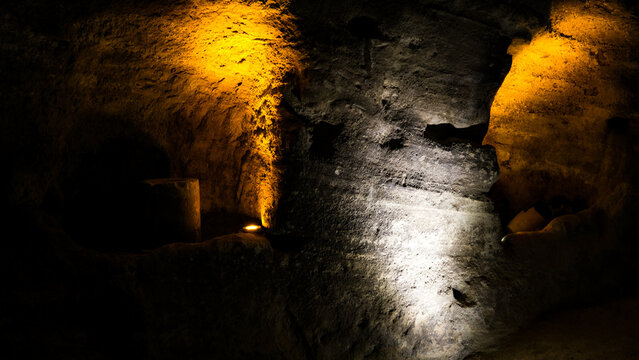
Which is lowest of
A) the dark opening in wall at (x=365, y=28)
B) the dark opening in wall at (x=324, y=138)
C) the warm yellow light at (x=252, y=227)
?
the warm yellow light at (x=252, y=227)

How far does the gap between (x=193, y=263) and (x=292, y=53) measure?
1479 millimetres

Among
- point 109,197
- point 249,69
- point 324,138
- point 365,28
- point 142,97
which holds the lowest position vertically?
point 109,197

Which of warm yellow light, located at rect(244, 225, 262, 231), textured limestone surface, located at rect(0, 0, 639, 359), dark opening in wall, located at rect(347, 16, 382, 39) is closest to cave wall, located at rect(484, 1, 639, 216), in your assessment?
textured limestone surface, located at rect(0, 0, 639, 359)

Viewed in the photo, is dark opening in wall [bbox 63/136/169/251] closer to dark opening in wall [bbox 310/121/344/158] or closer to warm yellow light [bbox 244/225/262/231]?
warm yellow light [bbox 244/225/262/231]

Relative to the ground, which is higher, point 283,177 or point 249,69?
point 249,69

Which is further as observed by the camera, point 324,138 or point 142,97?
point 142,97

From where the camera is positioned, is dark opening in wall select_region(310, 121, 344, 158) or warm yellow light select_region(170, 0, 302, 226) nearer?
warm yellow light select_region(170, 0, 302, 226)

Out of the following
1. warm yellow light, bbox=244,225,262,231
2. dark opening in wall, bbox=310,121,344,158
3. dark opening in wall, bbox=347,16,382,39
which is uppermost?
dark opening in wall, bbox=347,16,382,39

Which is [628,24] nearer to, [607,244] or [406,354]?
[607,244]

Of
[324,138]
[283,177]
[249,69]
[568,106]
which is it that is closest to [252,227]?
[283,177]

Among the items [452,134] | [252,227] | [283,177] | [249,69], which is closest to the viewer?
[283,177]

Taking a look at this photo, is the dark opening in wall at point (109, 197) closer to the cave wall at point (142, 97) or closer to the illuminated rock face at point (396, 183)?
the cave wall at point (142, 97)

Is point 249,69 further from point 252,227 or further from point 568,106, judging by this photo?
point 568,106

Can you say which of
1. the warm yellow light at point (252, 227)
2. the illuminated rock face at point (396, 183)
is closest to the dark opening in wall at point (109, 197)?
the warm yellow light at point (252, 227)
